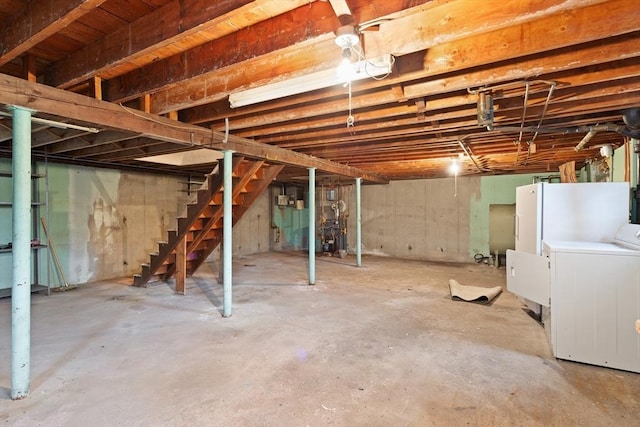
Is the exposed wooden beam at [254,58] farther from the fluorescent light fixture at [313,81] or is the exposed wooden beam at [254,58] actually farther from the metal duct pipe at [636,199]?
the metal duct pipe at [636,199]

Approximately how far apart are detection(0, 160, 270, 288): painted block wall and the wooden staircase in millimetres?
1050

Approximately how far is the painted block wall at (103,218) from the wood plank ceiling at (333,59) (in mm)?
1789

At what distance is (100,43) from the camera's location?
6.81 feet

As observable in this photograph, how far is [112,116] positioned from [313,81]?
170 cm

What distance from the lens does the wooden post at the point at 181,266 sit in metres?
4.68

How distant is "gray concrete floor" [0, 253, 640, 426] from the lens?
1.92 metres

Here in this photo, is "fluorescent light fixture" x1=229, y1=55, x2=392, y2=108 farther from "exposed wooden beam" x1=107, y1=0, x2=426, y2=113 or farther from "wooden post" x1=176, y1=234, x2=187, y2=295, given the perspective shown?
"wooden post" x1=176, y1=234, x2=187, y2=295

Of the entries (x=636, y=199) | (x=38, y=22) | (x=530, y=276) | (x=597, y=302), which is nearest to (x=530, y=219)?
(x=530, y=276)

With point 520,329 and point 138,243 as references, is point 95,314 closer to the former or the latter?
point 138,243

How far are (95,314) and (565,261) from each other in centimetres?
480

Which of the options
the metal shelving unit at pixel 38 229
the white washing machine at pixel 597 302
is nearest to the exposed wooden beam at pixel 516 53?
the white washing machine at pixel 597 302

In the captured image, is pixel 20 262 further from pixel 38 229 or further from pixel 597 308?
pixel 597 308

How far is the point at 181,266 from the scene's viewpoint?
469 cm

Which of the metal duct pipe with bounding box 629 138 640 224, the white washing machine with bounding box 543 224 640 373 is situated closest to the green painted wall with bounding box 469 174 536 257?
the metal duct pipe with bounding box 629 138 640 224
